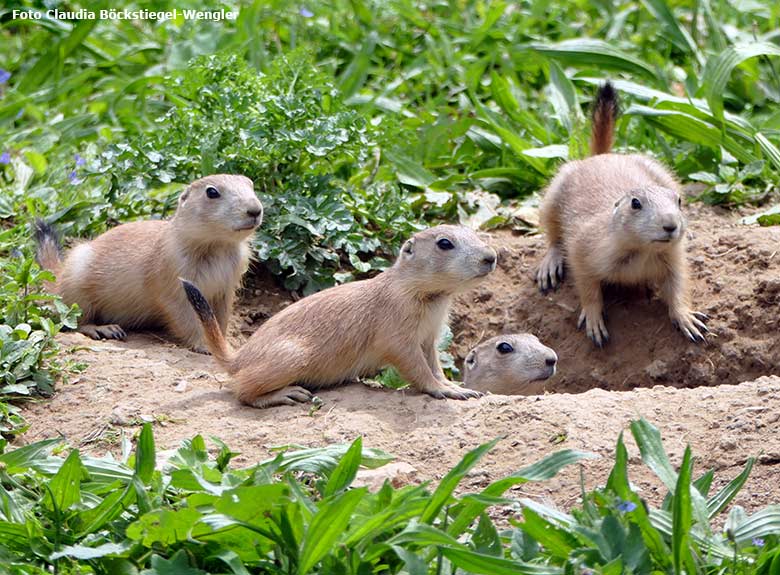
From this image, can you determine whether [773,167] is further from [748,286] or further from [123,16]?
[123,16]

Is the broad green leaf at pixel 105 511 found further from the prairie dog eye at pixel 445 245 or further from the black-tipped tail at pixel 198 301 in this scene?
the prairie dog eye at pixel 445 245

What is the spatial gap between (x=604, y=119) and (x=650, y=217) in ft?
4.20

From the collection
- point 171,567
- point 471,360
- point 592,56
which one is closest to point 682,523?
point 171,567

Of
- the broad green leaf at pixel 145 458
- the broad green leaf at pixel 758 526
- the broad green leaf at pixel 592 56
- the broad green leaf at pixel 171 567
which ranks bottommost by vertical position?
the broad green leaf at pixel 758 526

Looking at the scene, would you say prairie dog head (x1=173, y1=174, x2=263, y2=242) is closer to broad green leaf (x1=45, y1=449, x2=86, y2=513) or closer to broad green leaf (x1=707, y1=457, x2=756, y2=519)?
broad green leaf (x1=45, y1=449, x2=86, y2=513)

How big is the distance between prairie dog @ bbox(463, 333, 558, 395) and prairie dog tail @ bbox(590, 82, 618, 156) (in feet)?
6.30

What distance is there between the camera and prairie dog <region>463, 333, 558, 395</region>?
6641 mm

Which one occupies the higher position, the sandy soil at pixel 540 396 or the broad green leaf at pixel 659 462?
the broad green leaf at pixel 659 462

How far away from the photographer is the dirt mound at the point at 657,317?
7.04m

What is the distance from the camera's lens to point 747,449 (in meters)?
4.80

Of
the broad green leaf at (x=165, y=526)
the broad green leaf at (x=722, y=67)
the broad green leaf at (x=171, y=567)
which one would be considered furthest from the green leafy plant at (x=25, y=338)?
the broad green leaf at (x=722, y=67)

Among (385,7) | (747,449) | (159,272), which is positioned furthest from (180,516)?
(385,7)

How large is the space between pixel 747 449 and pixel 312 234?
10.8 ft

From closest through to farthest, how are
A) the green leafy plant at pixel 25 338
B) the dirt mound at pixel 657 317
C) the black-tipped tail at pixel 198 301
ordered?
the green leafy plant at pixel 25 338
the black-tipped tail at pixel 198 301
the dirt mound at pixel 657 317
